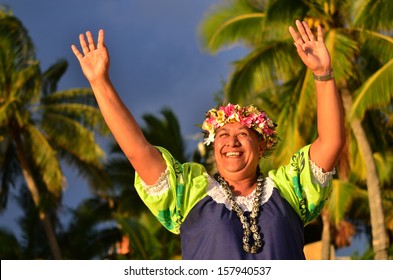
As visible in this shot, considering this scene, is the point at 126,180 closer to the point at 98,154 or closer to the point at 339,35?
the point at 98,154

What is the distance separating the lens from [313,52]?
410cm

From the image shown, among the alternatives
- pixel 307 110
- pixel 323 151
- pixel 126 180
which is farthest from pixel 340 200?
pixel 323 151

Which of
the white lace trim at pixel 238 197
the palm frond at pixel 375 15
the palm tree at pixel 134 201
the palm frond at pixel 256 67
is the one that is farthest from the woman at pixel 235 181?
the palm tree at pixel 134 201

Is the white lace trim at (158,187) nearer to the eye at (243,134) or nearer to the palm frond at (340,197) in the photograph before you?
the eye at (243,134)

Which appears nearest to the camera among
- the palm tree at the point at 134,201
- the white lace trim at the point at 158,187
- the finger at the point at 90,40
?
the white lace trim at the point at 158,187

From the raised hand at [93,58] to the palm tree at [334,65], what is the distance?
10083 mm

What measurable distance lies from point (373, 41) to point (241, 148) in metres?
11.6

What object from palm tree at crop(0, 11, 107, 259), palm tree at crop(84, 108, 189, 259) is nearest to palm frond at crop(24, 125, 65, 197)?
palm tree at crop(0, 11, 107, 259)

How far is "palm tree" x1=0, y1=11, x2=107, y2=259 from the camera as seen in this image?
20.8 m

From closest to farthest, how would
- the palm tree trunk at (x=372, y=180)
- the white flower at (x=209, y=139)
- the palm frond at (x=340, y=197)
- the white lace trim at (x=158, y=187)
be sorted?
the white lace trim at (x=158, y=187), the white flower at (x=209, y=139), the palm tree trunk at (x=372, y=180), the palm frond at (x=340, y=197)

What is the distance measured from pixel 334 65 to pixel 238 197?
1030cm

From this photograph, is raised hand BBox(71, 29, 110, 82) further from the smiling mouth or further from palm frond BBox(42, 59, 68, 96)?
palm frond BBox(42, 59, 68, 96)

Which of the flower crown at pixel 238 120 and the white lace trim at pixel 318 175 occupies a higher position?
the flower crown at pixel 238 120

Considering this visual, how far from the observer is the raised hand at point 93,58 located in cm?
392
